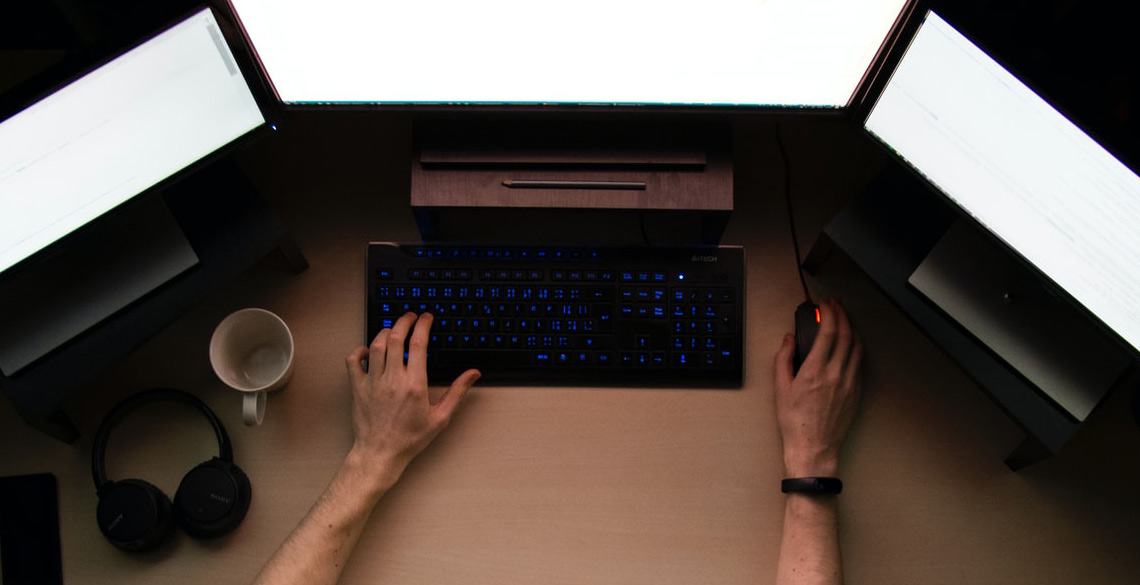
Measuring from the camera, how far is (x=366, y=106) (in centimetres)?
78

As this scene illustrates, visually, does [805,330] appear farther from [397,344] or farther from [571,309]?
[397,344]

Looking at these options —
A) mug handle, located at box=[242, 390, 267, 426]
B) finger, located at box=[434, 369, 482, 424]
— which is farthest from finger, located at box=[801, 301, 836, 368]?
mug handle, located at box=[242, 390, 267, 426]

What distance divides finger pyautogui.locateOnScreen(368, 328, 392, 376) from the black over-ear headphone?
18 centimetres

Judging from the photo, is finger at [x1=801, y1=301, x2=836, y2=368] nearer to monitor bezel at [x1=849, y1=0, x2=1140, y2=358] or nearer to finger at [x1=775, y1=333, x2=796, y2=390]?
finger at [x1=775, y1=333, x2=796, y2=390]

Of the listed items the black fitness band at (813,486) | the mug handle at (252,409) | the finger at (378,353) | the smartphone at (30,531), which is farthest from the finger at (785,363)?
the smartphone at (30,531)

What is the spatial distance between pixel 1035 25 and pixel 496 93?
0.60 meters

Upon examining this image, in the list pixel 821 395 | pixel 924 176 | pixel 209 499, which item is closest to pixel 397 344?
pixel 209 499

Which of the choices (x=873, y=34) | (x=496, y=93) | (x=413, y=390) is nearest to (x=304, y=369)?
(x=413, y=390)

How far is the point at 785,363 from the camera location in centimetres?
87

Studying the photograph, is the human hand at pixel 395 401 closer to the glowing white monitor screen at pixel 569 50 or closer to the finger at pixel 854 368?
the glowing white monitor screen at pixel 569 50

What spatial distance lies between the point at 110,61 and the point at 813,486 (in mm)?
779

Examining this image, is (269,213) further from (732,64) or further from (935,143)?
(935,143)

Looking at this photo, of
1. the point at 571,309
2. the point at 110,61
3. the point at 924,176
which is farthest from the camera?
the point at 571,309

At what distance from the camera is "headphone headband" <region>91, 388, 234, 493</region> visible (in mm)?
819
